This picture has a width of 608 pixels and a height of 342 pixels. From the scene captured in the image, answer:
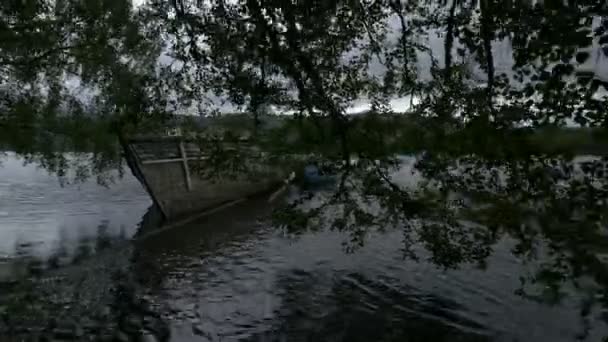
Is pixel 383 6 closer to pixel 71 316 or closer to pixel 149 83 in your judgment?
pixel 149 83

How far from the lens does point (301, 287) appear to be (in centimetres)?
1162

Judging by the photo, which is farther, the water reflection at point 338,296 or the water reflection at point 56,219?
the water reflection at point 56,219

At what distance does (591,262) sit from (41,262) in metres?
13.8

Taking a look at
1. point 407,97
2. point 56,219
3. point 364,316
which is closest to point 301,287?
point 364,316

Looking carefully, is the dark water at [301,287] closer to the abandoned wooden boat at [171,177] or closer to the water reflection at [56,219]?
the water reflection at [56,219]

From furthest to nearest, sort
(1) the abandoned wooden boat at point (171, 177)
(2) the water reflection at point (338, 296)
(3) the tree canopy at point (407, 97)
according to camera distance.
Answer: (1) the abandoned wooden boat at point (171, 177)
(2) the water reflection at point (338, 296)
(3) the tree canopy at point (407, 97)

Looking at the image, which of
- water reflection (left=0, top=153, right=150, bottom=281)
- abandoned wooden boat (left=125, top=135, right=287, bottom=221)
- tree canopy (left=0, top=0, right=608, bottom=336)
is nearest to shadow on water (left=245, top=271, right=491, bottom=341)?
tree canopy (left=0, top=0, right=608, bottom=336)

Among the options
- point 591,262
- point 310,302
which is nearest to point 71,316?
point 310,302

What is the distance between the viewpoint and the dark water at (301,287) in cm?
917

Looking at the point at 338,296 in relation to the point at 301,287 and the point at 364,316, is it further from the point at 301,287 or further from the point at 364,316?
the point at 364,316

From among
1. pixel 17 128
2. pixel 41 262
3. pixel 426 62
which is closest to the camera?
pixel 426 62

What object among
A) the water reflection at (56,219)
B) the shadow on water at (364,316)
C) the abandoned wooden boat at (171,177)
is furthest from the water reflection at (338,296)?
the abandoned wooden boat at (171,177)

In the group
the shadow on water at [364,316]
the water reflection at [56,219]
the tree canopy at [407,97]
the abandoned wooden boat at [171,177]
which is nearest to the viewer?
the tree canopy at [407,97]

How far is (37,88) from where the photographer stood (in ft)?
43.9
